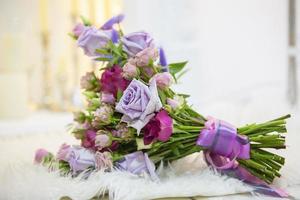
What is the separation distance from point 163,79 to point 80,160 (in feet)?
0.70

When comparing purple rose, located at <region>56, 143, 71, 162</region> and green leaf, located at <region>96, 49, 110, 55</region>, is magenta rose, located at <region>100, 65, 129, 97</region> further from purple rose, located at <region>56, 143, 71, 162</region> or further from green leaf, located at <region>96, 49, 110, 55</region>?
purple rose, located at <region>56, 143, 71, 162</region>

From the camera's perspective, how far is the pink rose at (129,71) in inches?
30.9

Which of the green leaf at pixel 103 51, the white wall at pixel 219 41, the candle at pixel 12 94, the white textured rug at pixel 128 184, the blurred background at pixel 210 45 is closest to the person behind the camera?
the white textured rug at pixel 128 184

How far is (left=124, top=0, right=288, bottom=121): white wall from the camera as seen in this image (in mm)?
1957

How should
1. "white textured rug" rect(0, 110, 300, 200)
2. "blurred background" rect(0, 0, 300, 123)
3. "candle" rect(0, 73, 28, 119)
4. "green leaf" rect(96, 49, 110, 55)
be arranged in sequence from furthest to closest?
1. "blurred background" rect(0, 0, 300, 123)
2. "candle" rect(0, 73, 28, 119)
3. "green leaf" rect(96, 49, 110, 55)
4. "white textured rug" rect(0, 110, 300, 200)

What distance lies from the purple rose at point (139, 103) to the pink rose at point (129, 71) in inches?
0.6

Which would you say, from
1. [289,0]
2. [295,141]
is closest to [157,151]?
[295,141]

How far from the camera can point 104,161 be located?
2.63ft

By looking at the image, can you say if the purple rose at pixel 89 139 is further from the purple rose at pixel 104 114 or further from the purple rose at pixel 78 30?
the purple rose at pixel 78 30

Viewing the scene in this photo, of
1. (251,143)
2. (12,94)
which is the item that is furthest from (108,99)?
(12,94)

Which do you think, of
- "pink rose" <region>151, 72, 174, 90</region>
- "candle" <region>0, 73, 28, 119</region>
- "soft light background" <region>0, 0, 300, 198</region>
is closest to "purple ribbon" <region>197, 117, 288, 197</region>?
"pink rose" <region>151, 72, 174, 90</region>

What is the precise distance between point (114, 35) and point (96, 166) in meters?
0.26

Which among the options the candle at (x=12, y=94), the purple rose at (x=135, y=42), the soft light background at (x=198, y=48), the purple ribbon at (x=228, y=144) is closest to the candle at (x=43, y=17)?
the soft light background at (x=198, y=48)

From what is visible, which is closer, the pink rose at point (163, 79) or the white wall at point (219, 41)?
the pink rose at point (163, 79)
